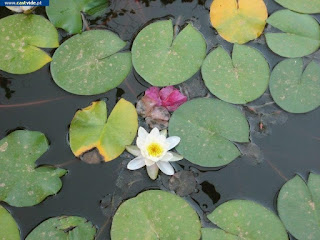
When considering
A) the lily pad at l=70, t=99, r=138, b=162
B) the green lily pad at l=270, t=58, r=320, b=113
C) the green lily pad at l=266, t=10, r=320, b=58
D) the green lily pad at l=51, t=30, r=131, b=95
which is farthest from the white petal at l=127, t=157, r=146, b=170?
the green lily pad at l=266, t=10, r=320, b=58

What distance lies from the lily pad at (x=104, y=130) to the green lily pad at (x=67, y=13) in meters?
0.63

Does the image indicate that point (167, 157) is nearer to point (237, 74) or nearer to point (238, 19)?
point (237, 74)

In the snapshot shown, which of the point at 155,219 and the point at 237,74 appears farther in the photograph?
the point at 237,74

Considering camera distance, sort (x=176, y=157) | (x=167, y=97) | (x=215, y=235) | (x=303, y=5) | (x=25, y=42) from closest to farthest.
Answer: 1. (x=215, y=235)
2. (x=176, y=157)
3. (x=167, y=97)
4. (x=25, y=42)
5. (x=303, y=5)

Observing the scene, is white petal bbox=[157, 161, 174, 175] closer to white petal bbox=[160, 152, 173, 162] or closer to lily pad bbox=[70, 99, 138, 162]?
white petal bbox=[160, 152, 173, 162]

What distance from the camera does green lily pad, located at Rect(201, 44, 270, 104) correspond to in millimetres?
2627

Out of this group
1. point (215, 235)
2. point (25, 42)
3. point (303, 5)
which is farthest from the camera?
point (303, 5)

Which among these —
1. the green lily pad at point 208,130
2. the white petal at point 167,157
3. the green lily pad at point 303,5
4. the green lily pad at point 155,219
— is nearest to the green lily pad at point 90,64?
the green lily pad at point 208,130

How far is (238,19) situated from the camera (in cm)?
279

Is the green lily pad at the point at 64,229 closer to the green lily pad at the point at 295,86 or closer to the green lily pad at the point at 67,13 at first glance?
the green lily pad at the point at 67,13

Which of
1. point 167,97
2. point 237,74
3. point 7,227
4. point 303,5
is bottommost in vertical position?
point 7,227

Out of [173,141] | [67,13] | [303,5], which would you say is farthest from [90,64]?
[303,5]

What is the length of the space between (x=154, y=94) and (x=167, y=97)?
0.30 feet

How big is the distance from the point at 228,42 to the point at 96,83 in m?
0.97
